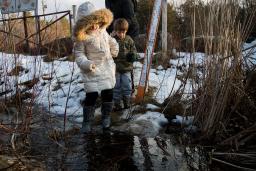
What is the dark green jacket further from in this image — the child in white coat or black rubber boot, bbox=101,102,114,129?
black rubber boot, bbox=101,102,114,129

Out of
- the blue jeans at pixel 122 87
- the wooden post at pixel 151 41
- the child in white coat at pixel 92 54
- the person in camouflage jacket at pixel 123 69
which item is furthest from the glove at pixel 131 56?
the child in white coat at pixel 92 54

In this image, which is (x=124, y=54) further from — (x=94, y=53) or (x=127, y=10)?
(x=94, y=53)

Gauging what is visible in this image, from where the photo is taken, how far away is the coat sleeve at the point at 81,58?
3.51 meters

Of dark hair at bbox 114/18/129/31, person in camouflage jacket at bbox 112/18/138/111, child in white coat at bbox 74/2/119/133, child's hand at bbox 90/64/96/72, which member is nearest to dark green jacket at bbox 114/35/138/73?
person in camouflage jacket at bbox 112/18/138/111

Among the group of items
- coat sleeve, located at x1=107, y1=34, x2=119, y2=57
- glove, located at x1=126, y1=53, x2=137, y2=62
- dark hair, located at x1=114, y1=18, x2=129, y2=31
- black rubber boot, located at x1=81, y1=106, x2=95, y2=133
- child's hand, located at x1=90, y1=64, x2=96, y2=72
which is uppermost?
dark hair, located at x1=114, y1=18, x2=129, y2=31

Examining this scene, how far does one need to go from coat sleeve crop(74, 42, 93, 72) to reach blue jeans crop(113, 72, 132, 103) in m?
0.87

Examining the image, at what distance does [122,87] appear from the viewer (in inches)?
174

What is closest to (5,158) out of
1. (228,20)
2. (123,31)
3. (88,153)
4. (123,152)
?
(88,153)

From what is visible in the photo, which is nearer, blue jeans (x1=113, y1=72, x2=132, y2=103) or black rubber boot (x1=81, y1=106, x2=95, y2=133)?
black rubber boot (x1=81, y1=106, x2=95, y2=133)

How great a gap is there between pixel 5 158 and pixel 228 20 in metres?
Result: 1.88

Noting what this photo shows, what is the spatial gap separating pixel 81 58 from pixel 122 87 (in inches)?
37.2

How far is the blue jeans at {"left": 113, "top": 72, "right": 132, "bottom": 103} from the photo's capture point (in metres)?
4.39

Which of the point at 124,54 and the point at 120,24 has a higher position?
the point at 120,24

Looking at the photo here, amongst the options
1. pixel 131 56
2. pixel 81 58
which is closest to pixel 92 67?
pixel 81 58
